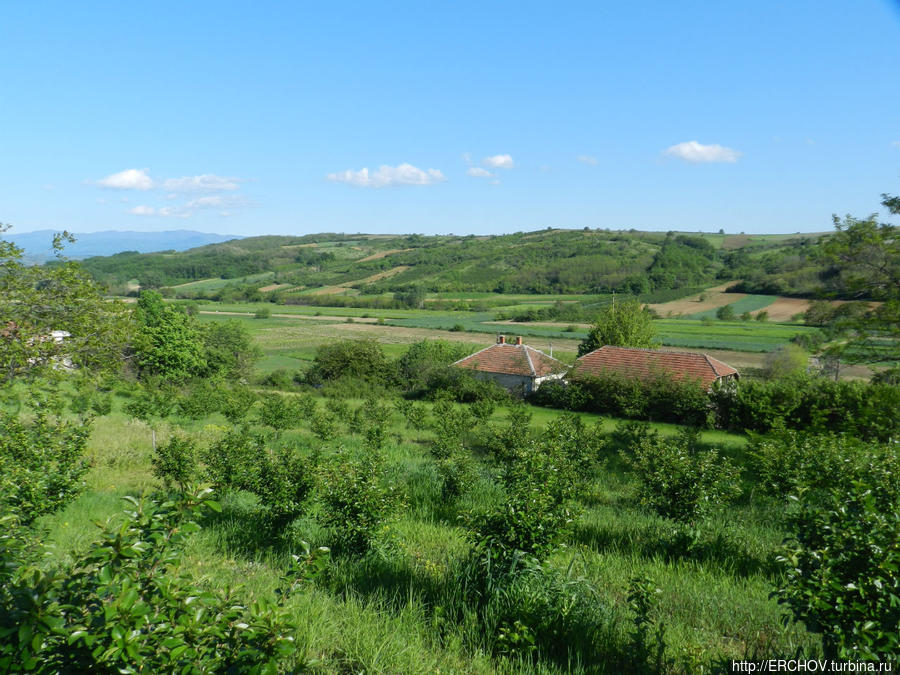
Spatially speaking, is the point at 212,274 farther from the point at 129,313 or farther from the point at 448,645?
the point at 448,645

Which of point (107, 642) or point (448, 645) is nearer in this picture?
point (107, 642)

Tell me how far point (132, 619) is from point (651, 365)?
124ft

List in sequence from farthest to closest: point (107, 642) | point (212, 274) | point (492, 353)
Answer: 1. point (212, 274)
2. point (492, 353)
3. point (107, 642)

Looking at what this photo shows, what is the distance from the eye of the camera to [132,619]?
2469 millimetres

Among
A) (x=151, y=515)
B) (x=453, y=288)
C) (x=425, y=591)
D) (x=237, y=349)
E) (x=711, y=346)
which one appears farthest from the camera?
(x=453, y=288)

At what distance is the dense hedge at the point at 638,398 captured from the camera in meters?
32.1

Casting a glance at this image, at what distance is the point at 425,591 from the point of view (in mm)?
5656

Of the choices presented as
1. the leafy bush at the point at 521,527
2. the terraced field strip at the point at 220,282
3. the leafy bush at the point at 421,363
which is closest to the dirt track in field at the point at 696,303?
the leafy bush at the point at 421,363

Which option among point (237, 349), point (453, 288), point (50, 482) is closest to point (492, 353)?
point (237, 349)

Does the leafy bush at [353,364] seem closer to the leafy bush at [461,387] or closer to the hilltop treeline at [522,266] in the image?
the leafy bush at [461,387]

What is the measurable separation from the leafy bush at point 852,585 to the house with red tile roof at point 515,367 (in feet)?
121

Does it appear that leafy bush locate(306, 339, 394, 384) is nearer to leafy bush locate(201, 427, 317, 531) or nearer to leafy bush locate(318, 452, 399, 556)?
leafy bush locate(201, 427, 317, 531)

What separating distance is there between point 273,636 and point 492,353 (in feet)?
139

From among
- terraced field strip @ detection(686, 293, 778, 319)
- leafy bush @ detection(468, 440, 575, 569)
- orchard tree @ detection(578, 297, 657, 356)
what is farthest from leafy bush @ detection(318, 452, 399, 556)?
terraced field strip @ detection(686, 293, 778, 319)
